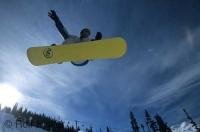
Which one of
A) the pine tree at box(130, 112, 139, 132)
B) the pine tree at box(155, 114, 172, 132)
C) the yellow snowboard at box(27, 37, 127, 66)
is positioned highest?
the pine tree at box(130, 112, 139, 132)

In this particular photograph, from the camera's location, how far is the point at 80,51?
881 cm

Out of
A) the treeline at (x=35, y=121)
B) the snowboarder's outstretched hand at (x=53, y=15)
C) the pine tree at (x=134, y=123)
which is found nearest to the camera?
the snowboarder's outstretched hand at (x=53, y=15)

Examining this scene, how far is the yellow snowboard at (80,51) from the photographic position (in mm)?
8930

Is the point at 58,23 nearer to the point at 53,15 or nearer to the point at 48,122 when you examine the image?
the point at 53,15

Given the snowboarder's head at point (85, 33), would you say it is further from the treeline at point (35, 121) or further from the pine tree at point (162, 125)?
the pine tree at point (162, 125)

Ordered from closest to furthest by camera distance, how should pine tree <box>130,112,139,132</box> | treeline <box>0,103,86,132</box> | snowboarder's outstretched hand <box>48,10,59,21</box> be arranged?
snowboarder's outstretched hand <box>48,10,59,21</box>
treeline <box>0,103,86,132</box>
pine tree <box>130,112,139,132</box>

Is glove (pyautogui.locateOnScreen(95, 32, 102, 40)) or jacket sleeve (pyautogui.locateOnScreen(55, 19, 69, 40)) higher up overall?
glove (pyautogui.locateOnScreen(95, 32, 102, 40))

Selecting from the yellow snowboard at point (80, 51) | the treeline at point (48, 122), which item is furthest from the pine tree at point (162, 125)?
the yellow snowboard at point (80, 51)

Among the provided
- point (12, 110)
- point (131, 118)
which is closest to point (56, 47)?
point (12, 110)

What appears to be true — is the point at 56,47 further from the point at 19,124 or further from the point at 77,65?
the point at 19,124

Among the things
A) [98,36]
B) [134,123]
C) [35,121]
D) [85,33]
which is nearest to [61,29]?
[85,33]

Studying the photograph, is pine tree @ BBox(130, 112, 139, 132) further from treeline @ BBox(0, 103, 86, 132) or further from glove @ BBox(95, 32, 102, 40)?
glove @ BBox(95, 32, 102, 40)

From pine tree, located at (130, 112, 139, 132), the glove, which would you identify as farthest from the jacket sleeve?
pine tree, located at (130, 112, 139, 132)

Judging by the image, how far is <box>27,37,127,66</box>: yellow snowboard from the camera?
893 cm
